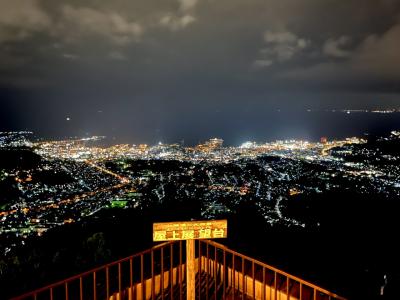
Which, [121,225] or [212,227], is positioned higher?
[212,227]

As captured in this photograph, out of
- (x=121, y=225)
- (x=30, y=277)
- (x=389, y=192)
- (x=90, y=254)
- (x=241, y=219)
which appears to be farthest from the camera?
(x=389, y=192)

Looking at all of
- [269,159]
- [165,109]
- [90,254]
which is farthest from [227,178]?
[165,109]

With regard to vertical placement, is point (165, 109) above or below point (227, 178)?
above

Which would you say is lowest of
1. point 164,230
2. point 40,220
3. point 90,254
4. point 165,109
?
point 40,220

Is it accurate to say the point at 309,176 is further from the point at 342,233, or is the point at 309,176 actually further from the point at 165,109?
the point at 165,109

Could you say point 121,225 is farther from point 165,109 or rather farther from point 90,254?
point 165,109

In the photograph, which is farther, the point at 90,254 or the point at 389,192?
the point at 389,192

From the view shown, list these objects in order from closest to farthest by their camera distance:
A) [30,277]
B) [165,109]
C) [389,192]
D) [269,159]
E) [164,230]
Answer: [164,230] → [30,277] → [389,192] → [269,159] → [165,109]

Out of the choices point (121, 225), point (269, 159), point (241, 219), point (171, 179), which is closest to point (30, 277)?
point (121, 225)

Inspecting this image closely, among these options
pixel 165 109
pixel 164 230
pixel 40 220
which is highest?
pixel 165 109
